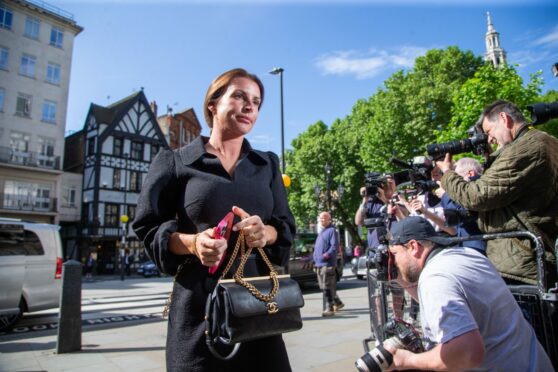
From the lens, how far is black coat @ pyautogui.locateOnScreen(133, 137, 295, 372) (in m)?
1.38

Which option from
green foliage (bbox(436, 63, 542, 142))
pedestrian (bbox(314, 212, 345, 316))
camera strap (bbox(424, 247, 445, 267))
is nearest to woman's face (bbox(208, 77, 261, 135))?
camera strap (bbox(424, 247, 445, 267))

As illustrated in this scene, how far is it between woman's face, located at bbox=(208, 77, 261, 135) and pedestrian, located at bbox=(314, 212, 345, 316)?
6.41 metres

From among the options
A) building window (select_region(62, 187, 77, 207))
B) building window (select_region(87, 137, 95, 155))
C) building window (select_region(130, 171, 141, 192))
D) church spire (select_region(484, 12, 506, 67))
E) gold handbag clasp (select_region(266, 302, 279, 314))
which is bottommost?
gold handbag clasp (select_region(266, 302, 279, 314))

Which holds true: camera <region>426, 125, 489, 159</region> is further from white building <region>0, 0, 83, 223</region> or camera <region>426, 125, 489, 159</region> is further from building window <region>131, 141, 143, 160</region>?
building window <region>131, 141, 143, 160</region>

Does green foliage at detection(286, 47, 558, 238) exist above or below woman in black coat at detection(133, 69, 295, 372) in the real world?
above

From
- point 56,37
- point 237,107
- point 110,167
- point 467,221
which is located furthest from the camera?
point 110,167

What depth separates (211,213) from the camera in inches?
58.6

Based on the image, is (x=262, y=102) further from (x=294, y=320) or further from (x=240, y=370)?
(x=240, y=370)

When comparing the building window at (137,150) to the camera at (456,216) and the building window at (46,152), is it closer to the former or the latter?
the building window at (46,152)

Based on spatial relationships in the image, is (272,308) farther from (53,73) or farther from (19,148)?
(53,73)

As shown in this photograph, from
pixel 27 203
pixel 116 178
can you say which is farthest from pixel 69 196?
pixel 27 203

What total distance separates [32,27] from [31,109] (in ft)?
22.4

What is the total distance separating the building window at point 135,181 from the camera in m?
34.0

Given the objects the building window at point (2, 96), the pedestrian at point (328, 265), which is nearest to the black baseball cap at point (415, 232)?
the pedestrian at point (328, 265)
